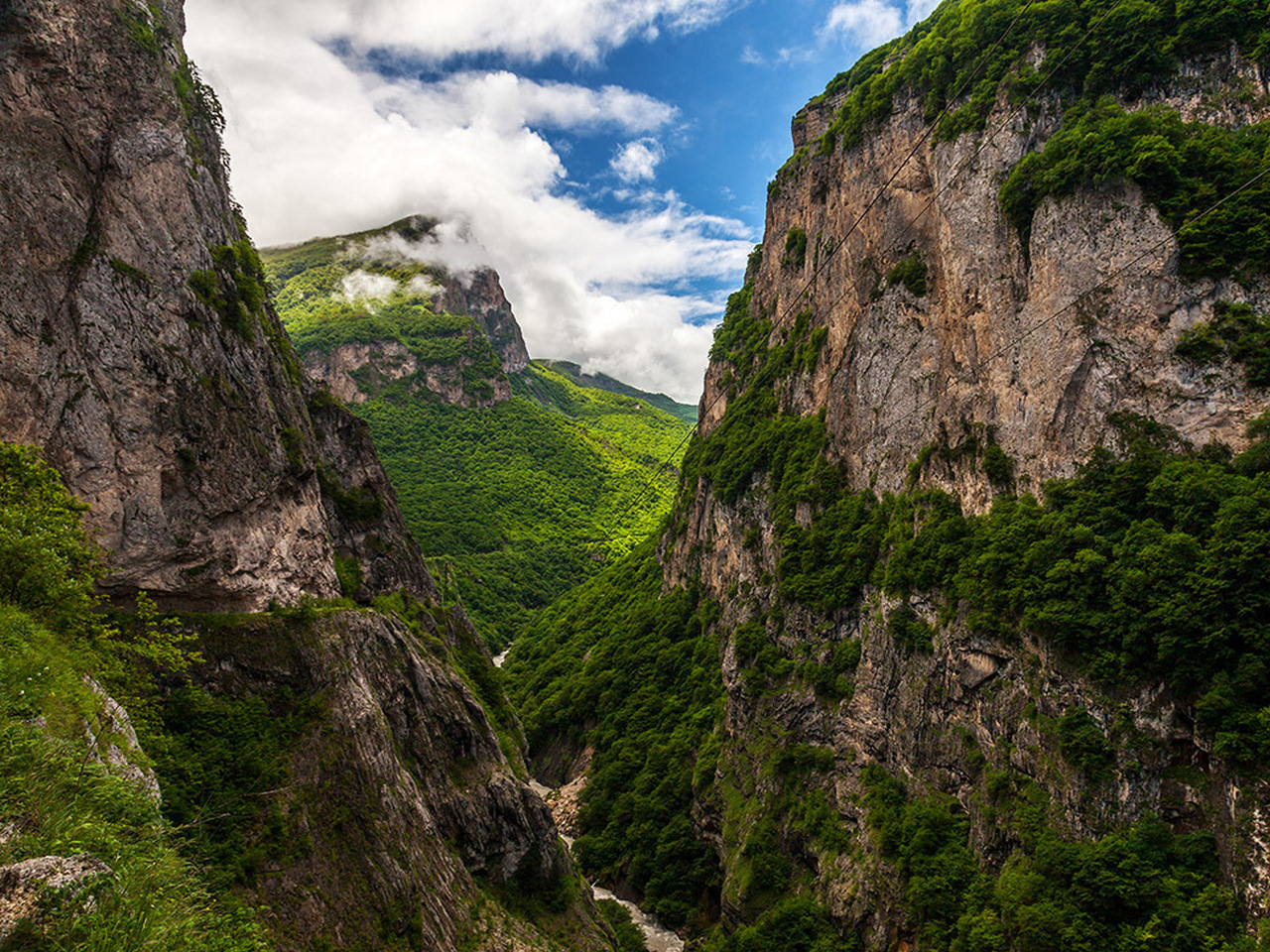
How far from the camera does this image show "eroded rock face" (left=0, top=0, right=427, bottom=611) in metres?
20.6

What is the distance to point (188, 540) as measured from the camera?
22.9 m

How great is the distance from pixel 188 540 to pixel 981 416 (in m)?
40.8

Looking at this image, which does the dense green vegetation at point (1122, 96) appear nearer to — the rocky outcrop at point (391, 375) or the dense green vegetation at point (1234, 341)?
the dense green vegetation at point (1234, 341)

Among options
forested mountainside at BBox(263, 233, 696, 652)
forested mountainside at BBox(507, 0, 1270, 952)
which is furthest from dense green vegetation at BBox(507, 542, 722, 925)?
forested mountainside at BBox(263, 233, 696, 652)

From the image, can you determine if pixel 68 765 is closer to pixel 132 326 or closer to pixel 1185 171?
pixel 132 326

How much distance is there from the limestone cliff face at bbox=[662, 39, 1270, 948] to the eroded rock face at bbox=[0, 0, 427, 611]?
3423 centimetres

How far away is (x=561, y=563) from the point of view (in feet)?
430

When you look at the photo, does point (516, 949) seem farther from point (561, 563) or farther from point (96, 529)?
point (561, 563)

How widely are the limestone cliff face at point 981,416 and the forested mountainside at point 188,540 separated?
77.4 ft

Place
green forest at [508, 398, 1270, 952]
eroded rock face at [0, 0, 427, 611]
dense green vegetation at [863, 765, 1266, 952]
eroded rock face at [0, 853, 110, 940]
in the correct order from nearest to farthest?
eroded rock face at [0, 853, 110, 940] → eroded rock face at [0, 0, 427, 611] → dense green vegetation at [863, 765, 1266, 952] → green forest at [508, 398, 1270, 952]

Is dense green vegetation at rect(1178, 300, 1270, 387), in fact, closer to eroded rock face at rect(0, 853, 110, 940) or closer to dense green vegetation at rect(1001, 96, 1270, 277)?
dense green vegetation at rect(1001, 96, 1270, 277)

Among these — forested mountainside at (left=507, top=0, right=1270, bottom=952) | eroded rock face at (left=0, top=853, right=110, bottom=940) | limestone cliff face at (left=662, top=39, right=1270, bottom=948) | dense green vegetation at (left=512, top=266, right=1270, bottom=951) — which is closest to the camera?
eroded rock face at (left=0, top=853, right=110, bottom=940)

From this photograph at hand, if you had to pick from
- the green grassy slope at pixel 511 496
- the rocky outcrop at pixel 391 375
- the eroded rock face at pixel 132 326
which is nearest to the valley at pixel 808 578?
the eroded rock face at pixel 132 326

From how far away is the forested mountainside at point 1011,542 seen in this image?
26719 millimetres
